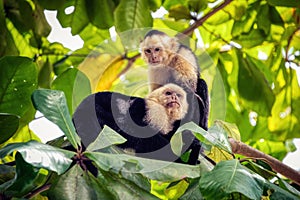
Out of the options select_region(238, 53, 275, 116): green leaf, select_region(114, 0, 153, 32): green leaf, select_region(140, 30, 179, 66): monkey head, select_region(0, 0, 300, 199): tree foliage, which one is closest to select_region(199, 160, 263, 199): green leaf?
select_region(0, 0, 300, 199): tree foliage

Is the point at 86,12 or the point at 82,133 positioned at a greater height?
the point at 82,133

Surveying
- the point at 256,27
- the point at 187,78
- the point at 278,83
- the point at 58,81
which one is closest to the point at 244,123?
the point at 278,83

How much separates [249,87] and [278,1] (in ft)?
0.64

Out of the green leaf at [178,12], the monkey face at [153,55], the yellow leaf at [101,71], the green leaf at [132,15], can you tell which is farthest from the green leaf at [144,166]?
the green leaf at [178,12]

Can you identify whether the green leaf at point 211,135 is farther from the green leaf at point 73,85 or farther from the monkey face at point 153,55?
the green leaf at point 73,85

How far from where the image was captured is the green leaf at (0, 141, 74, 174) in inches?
21.0

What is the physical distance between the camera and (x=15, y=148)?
0.56m

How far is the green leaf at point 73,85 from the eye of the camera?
772 millimetres

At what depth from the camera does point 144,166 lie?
1.96ft

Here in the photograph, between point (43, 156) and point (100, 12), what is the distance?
0.79m

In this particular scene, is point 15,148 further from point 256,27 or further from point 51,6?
point 256,27

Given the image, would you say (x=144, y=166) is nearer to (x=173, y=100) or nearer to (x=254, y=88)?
(x=173, y=100)

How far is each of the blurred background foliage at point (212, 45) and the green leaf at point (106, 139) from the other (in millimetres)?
296

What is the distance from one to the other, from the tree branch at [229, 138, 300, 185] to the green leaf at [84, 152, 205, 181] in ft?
0.82
